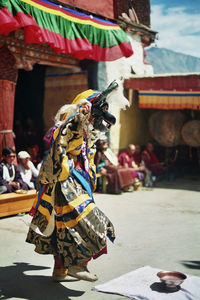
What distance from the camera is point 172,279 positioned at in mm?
3523

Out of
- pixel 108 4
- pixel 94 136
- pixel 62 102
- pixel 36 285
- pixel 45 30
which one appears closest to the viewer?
pixel 36 285

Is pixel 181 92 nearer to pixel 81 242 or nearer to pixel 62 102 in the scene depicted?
pixel 62 102

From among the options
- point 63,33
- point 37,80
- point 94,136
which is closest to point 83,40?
point 63,33

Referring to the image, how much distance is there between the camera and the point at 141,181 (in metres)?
9.90

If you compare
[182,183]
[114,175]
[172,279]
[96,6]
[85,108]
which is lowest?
[182,183]

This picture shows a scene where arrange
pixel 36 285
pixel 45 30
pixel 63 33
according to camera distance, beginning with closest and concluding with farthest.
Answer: pixel 36 285
pixel 45 30
pixel 63 33

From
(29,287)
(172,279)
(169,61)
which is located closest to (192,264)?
(172,279)

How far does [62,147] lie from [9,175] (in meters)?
3.48

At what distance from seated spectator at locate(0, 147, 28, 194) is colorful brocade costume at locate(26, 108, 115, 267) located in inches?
118

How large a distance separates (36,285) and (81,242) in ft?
2.08

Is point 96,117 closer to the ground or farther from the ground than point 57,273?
farther from the ground

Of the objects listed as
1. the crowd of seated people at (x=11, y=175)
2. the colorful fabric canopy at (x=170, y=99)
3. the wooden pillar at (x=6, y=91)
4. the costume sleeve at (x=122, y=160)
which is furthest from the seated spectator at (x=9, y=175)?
the colorful fabric canopy at (x=170, y=99)

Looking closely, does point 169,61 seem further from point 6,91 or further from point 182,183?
point 6,91

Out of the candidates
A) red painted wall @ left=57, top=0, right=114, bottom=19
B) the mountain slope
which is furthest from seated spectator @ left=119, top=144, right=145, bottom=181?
the mountain slope
